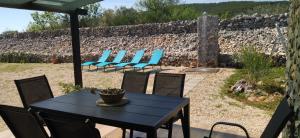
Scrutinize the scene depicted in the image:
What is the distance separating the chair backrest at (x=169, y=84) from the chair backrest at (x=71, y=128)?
1725mm

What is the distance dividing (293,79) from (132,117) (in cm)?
135

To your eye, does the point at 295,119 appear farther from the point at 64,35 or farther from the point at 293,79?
the point at 64,35

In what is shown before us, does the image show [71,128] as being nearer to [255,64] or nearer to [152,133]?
[152,133]

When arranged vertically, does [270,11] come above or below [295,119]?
above

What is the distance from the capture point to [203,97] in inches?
250

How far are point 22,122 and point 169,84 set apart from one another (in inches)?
75.0

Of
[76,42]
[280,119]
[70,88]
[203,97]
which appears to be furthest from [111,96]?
[203,97]

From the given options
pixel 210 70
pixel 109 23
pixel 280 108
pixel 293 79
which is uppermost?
pixel 109 23

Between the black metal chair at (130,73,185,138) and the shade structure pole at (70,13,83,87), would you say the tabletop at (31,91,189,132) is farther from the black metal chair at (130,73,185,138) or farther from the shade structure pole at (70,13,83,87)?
the shade structure pole at (70,13,83,87)

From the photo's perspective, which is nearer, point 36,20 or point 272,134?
point 272,134

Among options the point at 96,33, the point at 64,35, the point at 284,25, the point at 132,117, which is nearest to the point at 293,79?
the point at 132,117

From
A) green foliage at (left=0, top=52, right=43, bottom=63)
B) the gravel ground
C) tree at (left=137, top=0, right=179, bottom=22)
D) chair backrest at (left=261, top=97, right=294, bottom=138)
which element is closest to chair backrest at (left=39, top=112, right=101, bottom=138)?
chair backrest at (left=261, top=97, right=294, bottom=138)

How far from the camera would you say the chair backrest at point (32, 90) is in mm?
3457

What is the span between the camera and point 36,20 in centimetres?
2167
